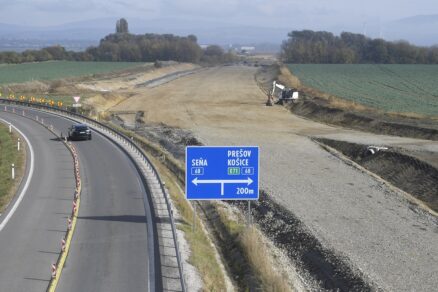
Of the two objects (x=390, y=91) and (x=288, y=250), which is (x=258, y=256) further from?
(x=390, y=91)

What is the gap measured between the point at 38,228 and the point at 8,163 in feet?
49.3

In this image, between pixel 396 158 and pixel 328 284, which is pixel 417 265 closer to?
pixel 328 284

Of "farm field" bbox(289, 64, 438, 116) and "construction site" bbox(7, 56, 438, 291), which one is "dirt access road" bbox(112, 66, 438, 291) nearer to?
"construction site" bbox(7, 56, 438, 291)

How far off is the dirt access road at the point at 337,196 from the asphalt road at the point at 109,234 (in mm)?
7304

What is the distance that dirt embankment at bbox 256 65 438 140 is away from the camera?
160 feet

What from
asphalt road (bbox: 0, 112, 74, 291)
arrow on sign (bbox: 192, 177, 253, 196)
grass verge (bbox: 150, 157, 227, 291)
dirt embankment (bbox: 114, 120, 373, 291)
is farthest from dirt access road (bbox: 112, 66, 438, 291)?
asphalt road (bbox: 0, 112, 74, 291)

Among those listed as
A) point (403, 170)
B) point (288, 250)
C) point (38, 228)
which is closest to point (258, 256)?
point (288, 250)

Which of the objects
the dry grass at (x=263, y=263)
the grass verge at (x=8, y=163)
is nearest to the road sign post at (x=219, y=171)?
the dry grass at (x=263, y=263)

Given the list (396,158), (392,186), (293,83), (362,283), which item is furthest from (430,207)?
(293,83)

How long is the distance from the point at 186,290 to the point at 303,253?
7980 millimetres

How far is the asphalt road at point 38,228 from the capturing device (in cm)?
1661

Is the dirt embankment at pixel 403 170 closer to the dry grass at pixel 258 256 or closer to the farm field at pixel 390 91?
the dry grass at pixel 258 256

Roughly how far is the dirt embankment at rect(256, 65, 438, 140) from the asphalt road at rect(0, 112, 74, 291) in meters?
27.6

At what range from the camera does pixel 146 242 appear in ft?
64.9
